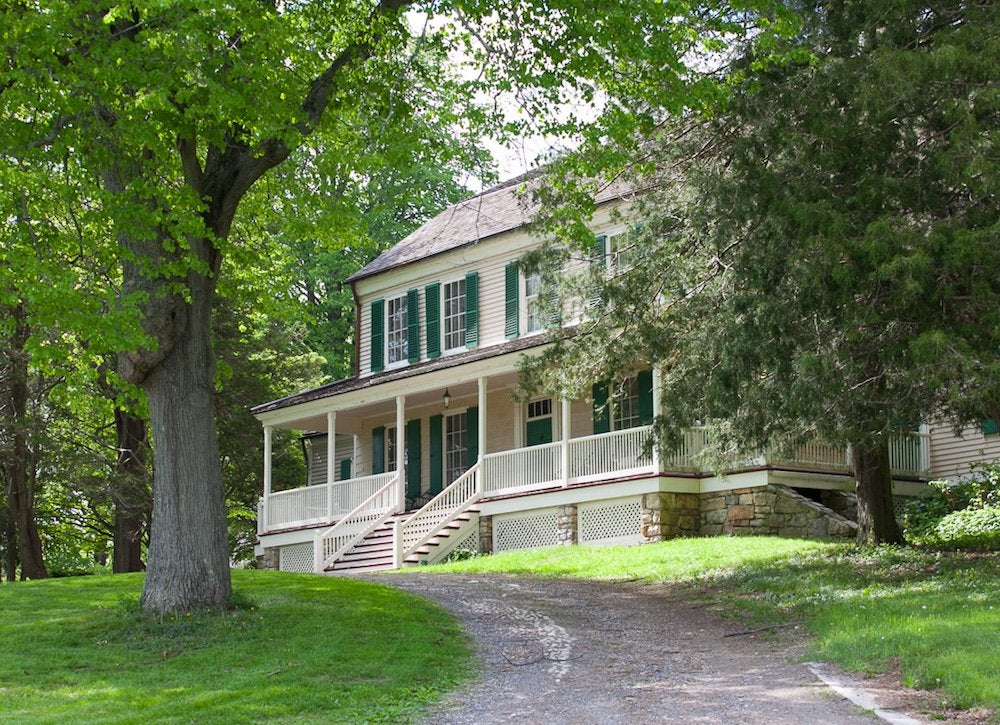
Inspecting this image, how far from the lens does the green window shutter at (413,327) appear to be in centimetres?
2855

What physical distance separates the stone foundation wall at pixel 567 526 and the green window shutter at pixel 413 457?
608cm

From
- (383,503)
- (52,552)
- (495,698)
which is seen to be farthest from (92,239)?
(52,552)

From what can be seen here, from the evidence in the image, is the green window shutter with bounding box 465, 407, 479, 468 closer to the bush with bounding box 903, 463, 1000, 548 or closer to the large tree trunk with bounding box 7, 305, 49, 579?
the large tree trunk with bounding box 7, 305, 49, 579

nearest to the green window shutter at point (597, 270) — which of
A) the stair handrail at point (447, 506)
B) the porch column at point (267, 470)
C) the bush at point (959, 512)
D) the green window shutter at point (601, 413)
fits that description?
the green window shutter at point (601, 413)

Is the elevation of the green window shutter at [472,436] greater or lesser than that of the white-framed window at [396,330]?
lesser

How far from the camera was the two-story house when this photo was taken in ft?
72.4

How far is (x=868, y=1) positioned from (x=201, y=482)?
339 inches

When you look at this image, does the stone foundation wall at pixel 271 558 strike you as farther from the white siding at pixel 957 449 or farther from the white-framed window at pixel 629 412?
the white siding at pixel 957 449

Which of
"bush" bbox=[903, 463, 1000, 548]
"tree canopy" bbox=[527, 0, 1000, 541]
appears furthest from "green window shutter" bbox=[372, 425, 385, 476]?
"tree canopy" bbox=[527, 0, 1000, 541]

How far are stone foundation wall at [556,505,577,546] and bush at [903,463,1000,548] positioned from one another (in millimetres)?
5752

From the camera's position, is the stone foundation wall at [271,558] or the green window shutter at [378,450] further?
the green window shutter at [378,450]

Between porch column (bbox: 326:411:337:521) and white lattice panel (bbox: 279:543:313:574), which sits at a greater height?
porch column (bbox: 326:411:337:521)

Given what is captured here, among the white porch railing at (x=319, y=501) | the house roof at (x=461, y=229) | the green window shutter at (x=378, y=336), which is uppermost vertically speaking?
the house roof at (x=461, y=229)

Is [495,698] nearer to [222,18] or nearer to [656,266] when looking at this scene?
[222,18]
